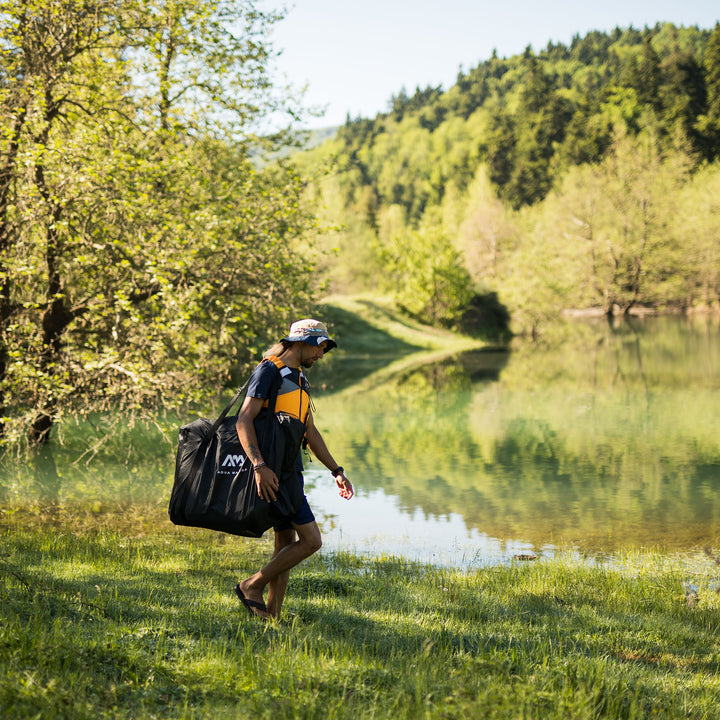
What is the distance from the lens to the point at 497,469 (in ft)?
54.9

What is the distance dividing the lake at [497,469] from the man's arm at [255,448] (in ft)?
16.5

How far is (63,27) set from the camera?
46.0 feet

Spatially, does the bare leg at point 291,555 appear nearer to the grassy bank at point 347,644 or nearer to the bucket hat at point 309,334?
the grassy bank at point 347,644

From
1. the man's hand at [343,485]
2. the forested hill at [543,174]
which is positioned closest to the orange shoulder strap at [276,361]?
the man's hand at [343,485]

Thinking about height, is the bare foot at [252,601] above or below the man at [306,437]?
below

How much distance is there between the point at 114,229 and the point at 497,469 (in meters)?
9.61

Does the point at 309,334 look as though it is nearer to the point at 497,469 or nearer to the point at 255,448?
the point at 255,448

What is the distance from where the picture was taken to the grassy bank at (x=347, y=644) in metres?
4.04

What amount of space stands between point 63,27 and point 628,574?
44.2ft

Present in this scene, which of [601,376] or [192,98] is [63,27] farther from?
[601,376]

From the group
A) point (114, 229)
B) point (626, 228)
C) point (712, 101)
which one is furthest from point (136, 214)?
point (712, 101)

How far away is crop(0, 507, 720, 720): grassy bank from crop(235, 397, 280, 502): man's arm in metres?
0.98

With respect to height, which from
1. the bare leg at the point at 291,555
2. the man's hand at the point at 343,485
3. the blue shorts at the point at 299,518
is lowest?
the bare leg at the point at 291,555

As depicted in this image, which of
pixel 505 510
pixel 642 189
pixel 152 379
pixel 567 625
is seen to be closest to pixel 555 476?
pixel 505 510
